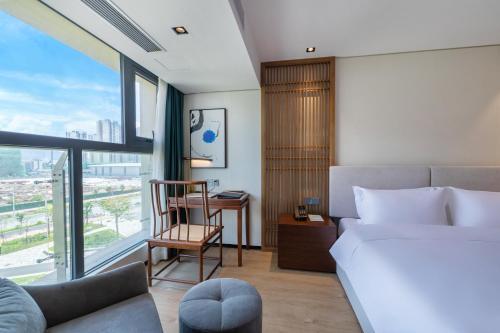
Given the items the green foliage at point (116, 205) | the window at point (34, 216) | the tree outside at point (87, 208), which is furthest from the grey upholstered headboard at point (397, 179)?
the window at point (34, 216)

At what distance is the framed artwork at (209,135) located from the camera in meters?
2.88

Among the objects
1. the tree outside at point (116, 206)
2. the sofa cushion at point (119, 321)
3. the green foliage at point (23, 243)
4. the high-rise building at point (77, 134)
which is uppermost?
the high-rise building at point (77, 134)

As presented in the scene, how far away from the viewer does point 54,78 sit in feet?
5.03

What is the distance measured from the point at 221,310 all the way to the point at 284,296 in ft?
3.19

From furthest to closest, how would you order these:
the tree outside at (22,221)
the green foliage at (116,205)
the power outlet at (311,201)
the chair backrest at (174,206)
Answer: the power outlet at (311,201), the green foliage at (116,205), the chair backrest at (174,206), the tree outside at (22,221)

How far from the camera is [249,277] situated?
2.14 meters

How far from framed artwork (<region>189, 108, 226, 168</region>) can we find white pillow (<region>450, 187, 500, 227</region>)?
2540 millimetres

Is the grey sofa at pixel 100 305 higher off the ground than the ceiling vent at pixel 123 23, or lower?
lower

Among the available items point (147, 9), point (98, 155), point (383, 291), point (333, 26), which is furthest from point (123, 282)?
point (333, 26)

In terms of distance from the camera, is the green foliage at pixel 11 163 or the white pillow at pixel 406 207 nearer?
the green foliage at pixel 11 163

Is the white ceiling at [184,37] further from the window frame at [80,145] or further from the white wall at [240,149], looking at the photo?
the white wall at [240,149]

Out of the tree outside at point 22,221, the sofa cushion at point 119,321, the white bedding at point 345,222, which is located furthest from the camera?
the white bedding at point 345,222

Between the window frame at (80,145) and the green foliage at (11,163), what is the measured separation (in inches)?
2.3

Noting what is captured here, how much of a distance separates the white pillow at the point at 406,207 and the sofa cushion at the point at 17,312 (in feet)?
7.70
